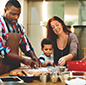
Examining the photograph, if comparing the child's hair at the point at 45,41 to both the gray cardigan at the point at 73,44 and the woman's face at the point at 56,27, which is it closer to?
the woman's face at the point at 56,27

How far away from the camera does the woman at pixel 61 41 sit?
2.28 meters

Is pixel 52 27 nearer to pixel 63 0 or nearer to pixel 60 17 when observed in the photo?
pixel 60 17

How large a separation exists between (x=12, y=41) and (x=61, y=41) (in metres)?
0.70

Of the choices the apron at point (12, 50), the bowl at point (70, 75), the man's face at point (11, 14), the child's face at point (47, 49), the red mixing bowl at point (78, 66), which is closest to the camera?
the bowl at point (70, 75)

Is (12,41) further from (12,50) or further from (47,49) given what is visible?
(47,49)

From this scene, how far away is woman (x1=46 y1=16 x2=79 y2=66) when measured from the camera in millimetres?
2281

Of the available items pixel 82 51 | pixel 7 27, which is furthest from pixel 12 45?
pixel 82 51

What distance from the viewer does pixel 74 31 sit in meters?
2.32

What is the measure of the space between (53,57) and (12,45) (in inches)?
24.1

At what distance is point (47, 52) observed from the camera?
2229 mm

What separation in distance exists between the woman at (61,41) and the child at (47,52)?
7cm

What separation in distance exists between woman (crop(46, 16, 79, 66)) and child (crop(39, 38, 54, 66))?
0.07 m

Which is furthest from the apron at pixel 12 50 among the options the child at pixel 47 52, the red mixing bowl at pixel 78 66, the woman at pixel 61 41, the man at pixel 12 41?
the red mixing bowl at pixel 78 66

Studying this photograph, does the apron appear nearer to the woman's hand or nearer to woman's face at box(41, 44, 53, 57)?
woman's face at box(41, 44, 53, 57)
